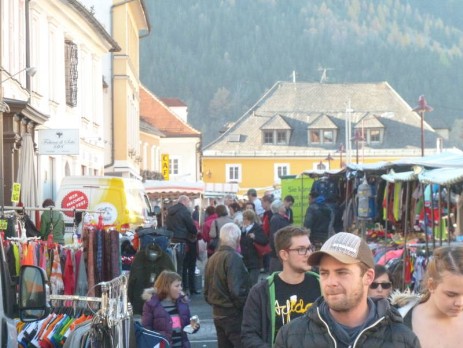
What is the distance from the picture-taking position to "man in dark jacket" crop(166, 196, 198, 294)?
74.3 feet

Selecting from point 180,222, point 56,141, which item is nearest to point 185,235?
point 180,222

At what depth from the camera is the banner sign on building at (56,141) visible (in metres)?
26.2

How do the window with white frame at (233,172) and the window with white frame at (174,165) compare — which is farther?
the window with white frame at (233,172)

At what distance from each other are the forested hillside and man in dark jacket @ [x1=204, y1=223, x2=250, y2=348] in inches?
5389

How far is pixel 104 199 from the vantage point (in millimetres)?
23750

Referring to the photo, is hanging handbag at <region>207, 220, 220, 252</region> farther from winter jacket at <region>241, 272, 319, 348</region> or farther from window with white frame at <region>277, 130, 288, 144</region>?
window with white frame at <region>277, 130, 288, 144</region>

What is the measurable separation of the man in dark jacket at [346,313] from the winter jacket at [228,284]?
590cm

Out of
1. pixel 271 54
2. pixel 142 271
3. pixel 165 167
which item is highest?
pixel 271 54

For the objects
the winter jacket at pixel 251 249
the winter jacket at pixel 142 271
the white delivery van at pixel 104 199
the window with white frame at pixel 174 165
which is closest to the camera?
the winter jacket at pixel 142 271

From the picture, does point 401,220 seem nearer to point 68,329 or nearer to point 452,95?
point 68,329

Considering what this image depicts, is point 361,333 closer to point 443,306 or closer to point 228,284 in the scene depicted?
point 443,306

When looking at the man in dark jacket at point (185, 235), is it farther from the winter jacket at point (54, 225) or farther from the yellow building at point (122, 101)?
the yellow building at point (122, 101)

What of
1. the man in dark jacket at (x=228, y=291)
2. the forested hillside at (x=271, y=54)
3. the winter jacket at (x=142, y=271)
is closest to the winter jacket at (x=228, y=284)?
the man in dark jacket at (x=228, y=291)

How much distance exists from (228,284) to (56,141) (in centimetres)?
1591
